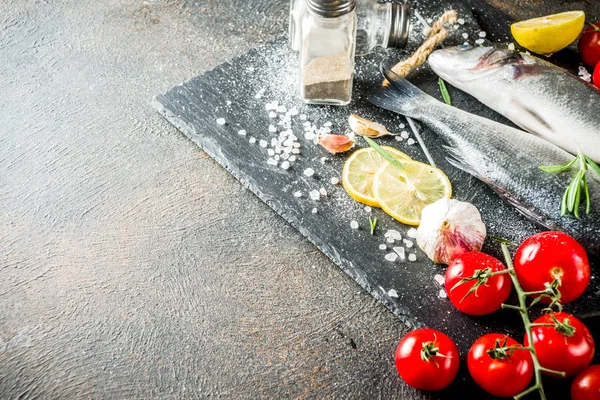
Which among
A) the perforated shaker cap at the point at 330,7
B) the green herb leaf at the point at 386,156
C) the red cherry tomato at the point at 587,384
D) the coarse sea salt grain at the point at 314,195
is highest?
the perforated shaker cap at the point at 330,7

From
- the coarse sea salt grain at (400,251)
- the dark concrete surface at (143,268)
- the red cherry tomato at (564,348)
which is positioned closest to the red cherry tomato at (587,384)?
the red cherry tomato at (564,348)

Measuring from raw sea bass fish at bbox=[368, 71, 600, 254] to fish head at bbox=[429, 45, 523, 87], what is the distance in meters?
0.17

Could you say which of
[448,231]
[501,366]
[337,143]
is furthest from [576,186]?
[337,143]

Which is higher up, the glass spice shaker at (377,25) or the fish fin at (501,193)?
the glass spice shaker at (377,25)

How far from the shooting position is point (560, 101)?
2039 millimetres

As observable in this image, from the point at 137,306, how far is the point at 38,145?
683 mm

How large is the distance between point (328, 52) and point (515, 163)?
2.07 ft

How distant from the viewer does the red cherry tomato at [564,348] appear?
1.50 metres

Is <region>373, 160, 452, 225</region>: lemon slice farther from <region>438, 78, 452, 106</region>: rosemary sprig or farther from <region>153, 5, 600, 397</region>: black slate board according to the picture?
<region>438, 78, 452, 106</region>: rosemary sprig

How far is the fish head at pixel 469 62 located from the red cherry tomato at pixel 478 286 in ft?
2.43

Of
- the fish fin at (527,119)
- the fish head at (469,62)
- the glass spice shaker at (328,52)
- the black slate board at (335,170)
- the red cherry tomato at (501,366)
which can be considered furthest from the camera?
the fish head at (469,62)

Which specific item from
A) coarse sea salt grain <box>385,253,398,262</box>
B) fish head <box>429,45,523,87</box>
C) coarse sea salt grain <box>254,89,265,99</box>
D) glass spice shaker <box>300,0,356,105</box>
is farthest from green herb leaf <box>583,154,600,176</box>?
coarse sea salt grain <box>254,89,265,99</box>

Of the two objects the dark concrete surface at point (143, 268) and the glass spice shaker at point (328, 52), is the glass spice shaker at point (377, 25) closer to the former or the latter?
the glass spice shaker at point (328, 52)

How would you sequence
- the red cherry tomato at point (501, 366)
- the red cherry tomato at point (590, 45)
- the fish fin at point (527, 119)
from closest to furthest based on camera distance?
the red cherry tomato at point (501, 366)
the fish fin at point (527, 119)
the red cherry tomato at point (590, 45)
